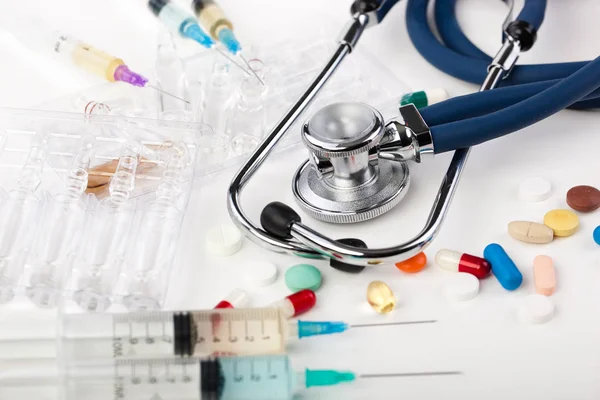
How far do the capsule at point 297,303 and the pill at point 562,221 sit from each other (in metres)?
0.39

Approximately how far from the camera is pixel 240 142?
1.52m

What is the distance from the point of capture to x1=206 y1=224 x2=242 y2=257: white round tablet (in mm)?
1295

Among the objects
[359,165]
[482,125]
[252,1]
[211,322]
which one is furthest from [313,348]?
[252,1]

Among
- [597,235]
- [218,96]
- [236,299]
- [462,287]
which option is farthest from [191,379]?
[218,96]

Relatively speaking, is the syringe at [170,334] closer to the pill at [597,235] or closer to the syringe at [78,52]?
the pill at [597,235]

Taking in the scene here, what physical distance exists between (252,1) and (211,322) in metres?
1.05


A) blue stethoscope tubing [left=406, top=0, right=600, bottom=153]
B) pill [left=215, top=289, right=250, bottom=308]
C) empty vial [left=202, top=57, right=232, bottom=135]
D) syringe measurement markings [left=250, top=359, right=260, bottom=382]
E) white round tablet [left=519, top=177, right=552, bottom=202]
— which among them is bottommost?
syringe measurement markings [left=250, top=359, right=260, bottom=382]

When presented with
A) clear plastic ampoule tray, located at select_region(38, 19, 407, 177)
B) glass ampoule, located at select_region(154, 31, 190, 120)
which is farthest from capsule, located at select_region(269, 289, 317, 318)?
glass ampoule, located at select_region(154, 31, 190, 120)

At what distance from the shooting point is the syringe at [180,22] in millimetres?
1705

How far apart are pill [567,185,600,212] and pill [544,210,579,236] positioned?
0.02m

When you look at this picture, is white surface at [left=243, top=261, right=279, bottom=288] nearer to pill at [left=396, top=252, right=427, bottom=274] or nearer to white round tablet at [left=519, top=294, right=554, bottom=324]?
pill at [left=396, top=252, right=427, bottom=274]

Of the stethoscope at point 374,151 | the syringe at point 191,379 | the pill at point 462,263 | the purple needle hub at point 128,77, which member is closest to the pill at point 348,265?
the stethoscope at point 374,151

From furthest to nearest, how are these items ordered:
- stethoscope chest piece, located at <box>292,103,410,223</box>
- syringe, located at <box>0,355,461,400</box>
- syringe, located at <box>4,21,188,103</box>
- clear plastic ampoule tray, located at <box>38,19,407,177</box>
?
syringe, located at <box>4,21,188,103</box> → clear plastic ampoule tray, located at <box>38,19,407,177</box> → stethoscope chest piece, located at <box>292,103,410,223</box> → syringe, located at <box>0,355,461,400</box>

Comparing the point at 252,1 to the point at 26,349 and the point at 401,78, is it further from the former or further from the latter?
the point at 26,349
